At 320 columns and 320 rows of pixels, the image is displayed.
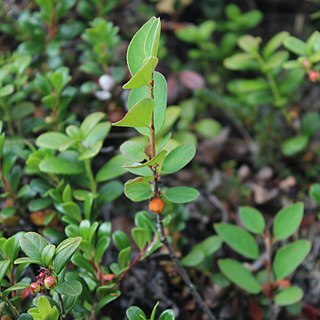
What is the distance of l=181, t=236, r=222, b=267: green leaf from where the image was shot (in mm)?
1470

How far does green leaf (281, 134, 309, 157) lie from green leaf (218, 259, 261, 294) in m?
0.59

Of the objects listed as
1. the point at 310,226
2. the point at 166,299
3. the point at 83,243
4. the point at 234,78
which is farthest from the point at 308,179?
the point at 83,243

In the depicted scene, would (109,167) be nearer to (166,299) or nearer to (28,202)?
(28,202)

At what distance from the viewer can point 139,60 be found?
1.08 m

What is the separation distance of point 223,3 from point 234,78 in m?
0.36

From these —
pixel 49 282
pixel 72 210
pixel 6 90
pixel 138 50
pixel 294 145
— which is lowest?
pixel 294 145

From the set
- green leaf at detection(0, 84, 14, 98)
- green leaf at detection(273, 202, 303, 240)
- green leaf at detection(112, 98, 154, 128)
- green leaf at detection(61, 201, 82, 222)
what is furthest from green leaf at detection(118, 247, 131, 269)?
green leaf at detection(0, 84, 14, 98)

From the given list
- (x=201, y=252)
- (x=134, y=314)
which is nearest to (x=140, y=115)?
(x=134, y=314)

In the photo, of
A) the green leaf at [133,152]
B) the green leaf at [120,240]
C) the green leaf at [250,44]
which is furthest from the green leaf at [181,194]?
the green leaf at [250,44]

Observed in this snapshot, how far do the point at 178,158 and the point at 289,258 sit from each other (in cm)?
55

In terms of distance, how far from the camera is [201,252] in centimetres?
149

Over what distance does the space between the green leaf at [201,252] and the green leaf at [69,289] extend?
48 centimetres

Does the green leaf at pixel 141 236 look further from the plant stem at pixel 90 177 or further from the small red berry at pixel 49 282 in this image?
the small red berry at pixel 49 282

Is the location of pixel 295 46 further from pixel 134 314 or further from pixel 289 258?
pixel 134 314
